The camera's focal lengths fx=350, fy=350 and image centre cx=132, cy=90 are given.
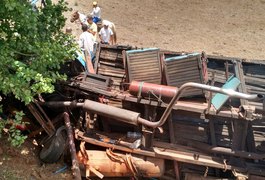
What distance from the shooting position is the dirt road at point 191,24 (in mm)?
15172

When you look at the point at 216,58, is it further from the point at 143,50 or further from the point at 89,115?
the point at 89,115

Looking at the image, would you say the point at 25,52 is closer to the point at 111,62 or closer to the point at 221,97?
the point at 111,62

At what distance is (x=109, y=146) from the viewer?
24.6ft

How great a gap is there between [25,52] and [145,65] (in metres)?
2.66

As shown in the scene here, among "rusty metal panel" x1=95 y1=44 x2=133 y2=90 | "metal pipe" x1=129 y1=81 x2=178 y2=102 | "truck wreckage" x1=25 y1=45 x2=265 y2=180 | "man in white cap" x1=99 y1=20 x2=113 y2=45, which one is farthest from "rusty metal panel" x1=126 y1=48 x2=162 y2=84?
"man in white cap" x1=99 y1=20 x2=113 y2=45

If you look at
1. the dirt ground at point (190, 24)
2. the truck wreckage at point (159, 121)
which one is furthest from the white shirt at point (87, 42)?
the dirt ground at point (190, 24)

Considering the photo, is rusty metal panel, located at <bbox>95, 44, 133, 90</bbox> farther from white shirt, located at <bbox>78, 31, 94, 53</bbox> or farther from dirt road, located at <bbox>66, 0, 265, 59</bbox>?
dirt road, located at <bbox>66, 0, 265, 59</bbox>

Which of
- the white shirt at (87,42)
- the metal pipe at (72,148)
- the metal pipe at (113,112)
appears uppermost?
the white shirt at (87,42)

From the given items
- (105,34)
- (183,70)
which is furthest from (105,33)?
(183,70)

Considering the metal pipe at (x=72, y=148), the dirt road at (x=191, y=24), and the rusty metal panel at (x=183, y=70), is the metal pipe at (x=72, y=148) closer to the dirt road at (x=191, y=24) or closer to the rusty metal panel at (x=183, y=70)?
the rusty metal panel at (x=183, y=70)

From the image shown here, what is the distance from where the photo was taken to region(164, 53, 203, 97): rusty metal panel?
24.8 ft

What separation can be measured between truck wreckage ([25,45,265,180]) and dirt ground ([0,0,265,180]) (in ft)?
23.0

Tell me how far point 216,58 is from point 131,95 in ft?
7.29

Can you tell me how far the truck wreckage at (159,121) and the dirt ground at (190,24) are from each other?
23.0 feet
